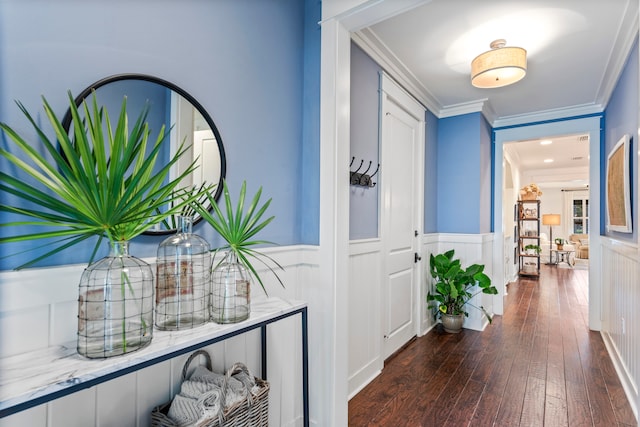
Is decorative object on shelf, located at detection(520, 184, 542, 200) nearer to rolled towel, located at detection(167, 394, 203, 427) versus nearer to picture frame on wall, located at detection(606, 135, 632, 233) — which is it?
picture frame on wall, located at detection(606, 135, 632, 233)

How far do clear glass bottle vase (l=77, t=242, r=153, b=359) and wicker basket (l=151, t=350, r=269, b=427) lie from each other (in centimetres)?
36

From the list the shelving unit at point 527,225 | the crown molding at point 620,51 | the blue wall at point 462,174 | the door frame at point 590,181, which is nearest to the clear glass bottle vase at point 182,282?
the crown molding at point 620,51

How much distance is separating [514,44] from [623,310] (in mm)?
2100

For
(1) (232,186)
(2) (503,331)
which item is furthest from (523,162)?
(1) (232,186)

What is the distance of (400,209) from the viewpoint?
2957 mm

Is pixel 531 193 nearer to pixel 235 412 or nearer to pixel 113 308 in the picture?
pixel 235 412

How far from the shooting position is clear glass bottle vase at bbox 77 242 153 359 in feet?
2.70

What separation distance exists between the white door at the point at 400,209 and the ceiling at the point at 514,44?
282 mm

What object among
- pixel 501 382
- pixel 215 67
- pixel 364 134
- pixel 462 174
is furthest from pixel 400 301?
pixel 215 67

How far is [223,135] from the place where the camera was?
141cm

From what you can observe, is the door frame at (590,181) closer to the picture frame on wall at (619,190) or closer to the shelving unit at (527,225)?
the picture frame on wall at (619,190)

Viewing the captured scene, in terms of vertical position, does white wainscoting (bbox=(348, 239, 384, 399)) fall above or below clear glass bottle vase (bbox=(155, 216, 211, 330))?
below

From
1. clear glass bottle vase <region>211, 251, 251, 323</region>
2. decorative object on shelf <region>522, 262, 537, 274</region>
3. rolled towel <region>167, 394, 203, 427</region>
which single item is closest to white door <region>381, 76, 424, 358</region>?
clear glass bottle vase <region>211, 251, 251, 323</region>

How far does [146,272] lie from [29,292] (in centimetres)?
28
